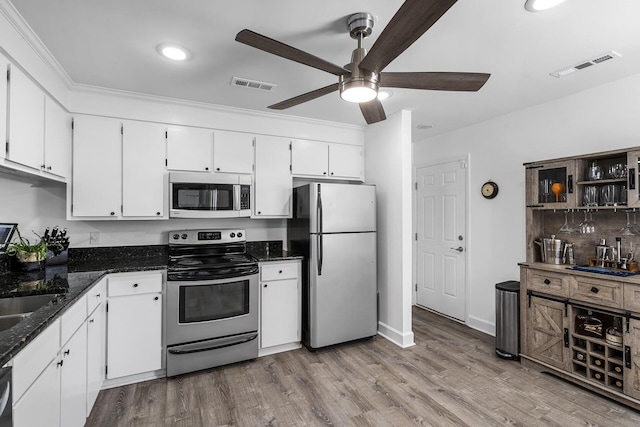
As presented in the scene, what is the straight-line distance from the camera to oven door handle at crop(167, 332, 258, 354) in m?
2.74

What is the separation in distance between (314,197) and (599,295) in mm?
2414

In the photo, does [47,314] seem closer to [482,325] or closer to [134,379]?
[134,379]

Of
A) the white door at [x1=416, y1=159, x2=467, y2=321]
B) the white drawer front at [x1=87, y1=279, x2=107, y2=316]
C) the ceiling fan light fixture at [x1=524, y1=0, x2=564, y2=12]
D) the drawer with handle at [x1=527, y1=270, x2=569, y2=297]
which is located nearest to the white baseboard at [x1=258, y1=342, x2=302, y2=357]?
the white drawer front at [x1=87, y1=279, x2=107, y2=316]

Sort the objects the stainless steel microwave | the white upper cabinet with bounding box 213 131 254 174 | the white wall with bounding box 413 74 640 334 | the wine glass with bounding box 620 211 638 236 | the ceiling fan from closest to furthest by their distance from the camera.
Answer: the ceiling fan < the wine glass with bounding box 620 211 638 236 < the white wall with bounding box 413 74 640 334 < the stainless steel microwave < the white upper cabinet with bounding box 213 131 254 174

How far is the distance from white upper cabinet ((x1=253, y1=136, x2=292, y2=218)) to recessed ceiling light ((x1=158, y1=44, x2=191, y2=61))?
1.26 metres

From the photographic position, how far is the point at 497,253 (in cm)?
363

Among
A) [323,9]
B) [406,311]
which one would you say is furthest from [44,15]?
[406,311]

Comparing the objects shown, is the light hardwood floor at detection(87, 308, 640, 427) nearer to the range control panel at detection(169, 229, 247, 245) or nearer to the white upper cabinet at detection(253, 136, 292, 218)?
the range control panel at detection(169, 229, 247, 245)

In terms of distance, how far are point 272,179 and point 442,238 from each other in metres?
2.38

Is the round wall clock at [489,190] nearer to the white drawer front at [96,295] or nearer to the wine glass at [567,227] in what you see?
the wine glass at [567,227]

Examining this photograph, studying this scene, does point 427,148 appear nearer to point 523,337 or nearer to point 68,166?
point 523,337

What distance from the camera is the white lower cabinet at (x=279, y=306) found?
125 inches

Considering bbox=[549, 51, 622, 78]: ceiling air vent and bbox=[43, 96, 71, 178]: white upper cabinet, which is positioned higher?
bbox=[549, 51, 622, 78]: ceiling air vent

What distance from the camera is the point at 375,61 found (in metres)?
1.58
